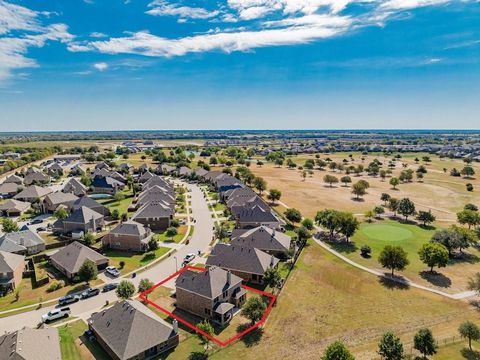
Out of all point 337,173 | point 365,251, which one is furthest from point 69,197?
point 337,173

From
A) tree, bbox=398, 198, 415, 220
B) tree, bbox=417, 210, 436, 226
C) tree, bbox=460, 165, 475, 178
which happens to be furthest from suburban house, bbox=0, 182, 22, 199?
tree, bbox=460, 165, 475, 178

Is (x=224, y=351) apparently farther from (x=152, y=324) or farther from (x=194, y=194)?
(x=194, y=194)

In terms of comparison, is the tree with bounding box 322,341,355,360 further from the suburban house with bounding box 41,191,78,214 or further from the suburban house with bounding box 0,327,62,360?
the suburban house with bounding box 41,191,78,214

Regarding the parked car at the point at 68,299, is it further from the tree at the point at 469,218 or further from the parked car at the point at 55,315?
the tree at the point at 469,218

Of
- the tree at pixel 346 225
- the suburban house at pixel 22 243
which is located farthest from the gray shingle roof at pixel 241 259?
the suburban house at pixel 22 243

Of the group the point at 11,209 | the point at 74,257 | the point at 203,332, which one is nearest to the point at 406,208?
the point at 203,332

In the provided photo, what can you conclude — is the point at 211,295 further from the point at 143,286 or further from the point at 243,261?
the point at 243,261
